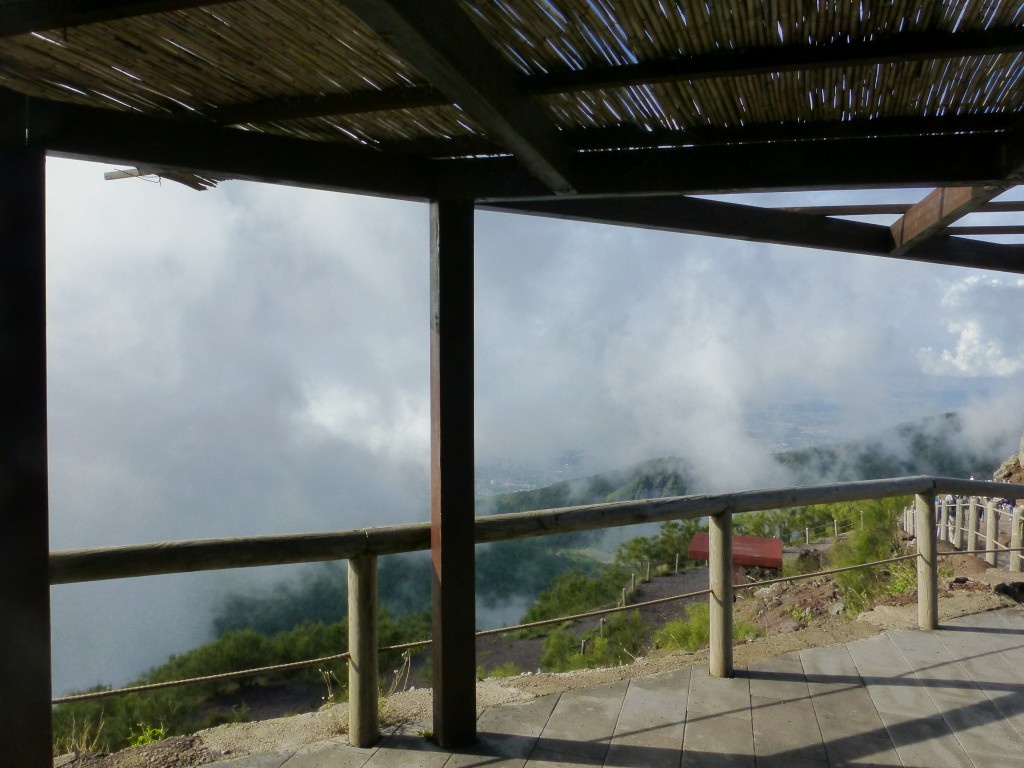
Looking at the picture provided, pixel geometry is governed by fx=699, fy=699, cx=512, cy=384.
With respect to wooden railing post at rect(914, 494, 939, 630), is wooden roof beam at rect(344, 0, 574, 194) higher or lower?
higher

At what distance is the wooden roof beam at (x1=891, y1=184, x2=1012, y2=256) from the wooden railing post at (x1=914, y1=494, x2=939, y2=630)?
4.36ft

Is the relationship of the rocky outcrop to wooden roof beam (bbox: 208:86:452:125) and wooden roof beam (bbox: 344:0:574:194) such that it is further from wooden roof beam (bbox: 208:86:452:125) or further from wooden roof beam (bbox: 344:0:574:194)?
wooden roof beam (bbox: 208:86:452:125)

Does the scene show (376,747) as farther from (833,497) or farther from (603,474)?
(603,474)

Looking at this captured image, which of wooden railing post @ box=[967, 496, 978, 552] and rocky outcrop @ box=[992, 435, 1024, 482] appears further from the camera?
rocky outcrop @ box=[992, 435, 1024, 482]

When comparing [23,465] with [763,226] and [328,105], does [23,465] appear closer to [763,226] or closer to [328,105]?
[328,105]

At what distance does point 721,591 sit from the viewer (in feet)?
9.44

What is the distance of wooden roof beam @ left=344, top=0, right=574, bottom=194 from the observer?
120 centimetres

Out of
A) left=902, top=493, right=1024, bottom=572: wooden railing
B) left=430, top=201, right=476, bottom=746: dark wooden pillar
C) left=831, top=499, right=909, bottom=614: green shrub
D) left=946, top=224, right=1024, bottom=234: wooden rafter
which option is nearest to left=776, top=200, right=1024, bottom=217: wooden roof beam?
left=946, top=224, right=1024, bottom=234: wooden rafter

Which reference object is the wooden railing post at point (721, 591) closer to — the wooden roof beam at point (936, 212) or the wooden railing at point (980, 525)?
the wooden roof beam at point (936, 212)

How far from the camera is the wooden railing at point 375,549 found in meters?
2.01

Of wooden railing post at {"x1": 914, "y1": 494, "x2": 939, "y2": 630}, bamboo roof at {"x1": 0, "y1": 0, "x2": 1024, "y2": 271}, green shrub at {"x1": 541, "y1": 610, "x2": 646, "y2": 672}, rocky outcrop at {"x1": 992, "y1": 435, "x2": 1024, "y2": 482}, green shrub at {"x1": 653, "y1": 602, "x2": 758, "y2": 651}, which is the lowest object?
green shrub at {"x1": 541, "y1": 610, "x2": 646, "y2": 672}

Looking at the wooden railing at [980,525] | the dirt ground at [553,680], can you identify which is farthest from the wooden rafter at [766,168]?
the wooden railing at [980,525]

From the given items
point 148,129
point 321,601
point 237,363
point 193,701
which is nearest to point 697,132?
point 148,129

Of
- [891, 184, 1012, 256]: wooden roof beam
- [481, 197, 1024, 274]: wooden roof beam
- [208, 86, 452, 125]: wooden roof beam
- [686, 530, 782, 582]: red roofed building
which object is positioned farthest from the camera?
[686, 530, 782, 582]: red roofed building
